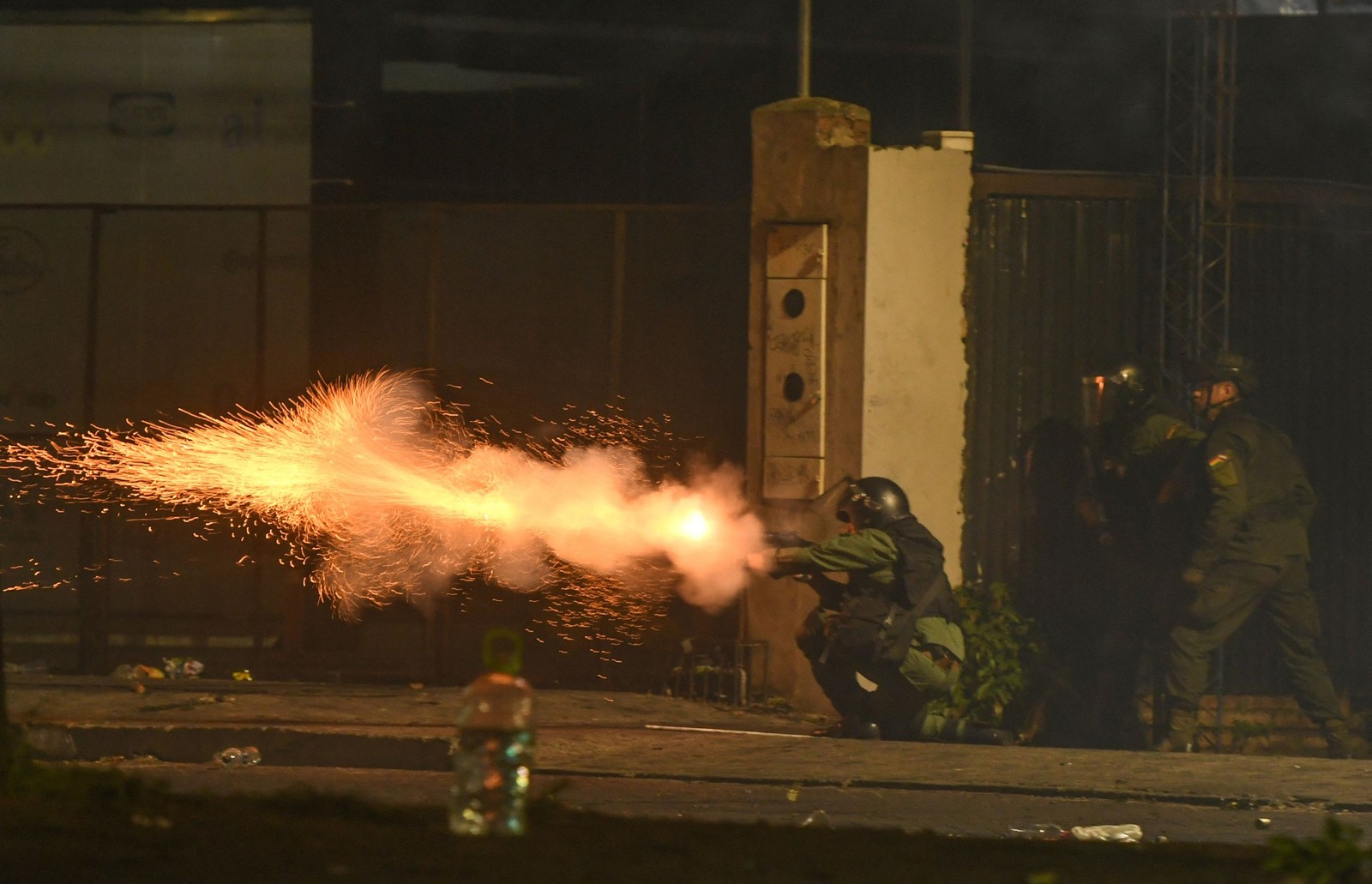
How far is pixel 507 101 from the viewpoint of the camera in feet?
Result: 48.4

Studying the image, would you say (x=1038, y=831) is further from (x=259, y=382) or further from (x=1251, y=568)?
(x=259, y=382)

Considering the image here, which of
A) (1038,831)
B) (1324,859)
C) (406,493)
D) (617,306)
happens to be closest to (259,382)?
(406,493)

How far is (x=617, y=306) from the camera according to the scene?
1231cm

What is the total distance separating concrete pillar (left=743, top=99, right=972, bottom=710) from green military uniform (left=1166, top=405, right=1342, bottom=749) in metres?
1.60

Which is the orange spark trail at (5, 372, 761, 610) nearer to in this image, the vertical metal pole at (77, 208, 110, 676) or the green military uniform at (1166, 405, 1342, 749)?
the vertical metal pole at (77, 208, 110, 676)

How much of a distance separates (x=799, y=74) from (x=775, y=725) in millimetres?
4167

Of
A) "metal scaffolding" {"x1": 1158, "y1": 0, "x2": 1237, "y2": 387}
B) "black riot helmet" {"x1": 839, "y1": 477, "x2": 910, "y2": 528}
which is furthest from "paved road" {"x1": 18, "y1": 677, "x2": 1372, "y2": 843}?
"metal scaffolding" {"x1": 1158, "y1": 0, "x2": 1237, "y2": 387}

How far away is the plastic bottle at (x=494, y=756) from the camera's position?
5500mm

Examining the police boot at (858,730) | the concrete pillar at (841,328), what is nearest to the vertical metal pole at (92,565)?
the concrete pillar at (841,328)

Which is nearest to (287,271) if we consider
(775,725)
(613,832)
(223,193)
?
(223,193)

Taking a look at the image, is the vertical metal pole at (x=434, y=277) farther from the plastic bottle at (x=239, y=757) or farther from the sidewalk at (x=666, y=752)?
the plastic bottle at (x=239, y=757)

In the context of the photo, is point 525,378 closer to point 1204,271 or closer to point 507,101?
point 507,101

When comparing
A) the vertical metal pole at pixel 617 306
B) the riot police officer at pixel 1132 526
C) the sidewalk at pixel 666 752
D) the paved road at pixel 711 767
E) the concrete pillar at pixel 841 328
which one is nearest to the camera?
the paved road at pixel 711 767

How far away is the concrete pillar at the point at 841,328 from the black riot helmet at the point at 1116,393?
2.84 feet
